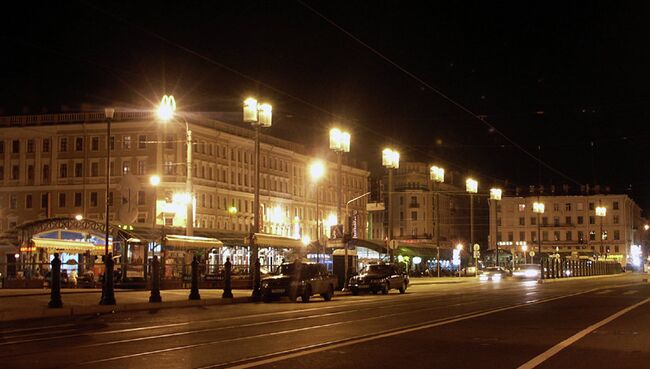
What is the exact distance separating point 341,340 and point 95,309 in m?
13.1

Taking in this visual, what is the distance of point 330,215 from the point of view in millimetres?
113812

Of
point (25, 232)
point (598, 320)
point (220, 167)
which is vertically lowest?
point (598, 320)

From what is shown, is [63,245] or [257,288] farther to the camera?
[63,245]

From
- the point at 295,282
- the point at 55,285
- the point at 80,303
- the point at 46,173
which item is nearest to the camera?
the point at 55,285

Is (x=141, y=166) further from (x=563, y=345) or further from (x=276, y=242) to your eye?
(x=563, y=345)

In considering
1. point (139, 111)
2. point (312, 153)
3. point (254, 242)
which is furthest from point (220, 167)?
point (254, 242)

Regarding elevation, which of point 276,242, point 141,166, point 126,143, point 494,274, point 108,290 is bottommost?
point 494,274

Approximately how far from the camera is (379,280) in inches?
1665

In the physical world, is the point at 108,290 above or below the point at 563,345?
above

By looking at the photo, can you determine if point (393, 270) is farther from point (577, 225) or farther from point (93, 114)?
point (577, 225)

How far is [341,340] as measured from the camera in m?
16.1

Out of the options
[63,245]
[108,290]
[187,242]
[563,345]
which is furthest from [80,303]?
[63,245]

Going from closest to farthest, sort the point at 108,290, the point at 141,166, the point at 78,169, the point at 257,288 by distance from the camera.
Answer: the point at 108,290 < the point at 257,288 < the point at 141,166 < the point at 78,169

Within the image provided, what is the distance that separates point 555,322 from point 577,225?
5100 inches
